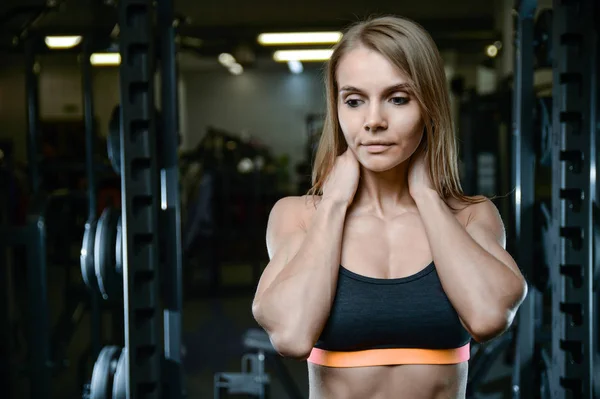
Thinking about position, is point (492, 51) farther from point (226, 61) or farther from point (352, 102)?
point (226, 61)

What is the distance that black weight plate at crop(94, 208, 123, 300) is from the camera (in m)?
2.03

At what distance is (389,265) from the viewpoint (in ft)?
3.35

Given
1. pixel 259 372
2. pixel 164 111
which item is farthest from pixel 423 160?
pixel 259 372

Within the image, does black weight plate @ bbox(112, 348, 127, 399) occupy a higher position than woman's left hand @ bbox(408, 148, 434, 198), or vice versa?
woman's left hand @ bbox(408, 148, 434, 198)

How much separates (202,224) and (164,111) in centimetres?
370

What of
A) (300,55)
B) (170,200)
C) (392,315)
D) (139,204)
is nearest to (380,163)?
(392,315)

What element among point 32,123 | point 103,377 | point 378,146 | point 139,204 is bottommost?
point 103,377

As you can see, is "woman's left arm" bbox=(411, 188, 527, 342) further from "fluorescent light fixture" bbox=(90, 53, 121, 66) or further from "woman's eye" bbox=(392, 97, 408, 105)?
"fluorescent light fixture" bbox=(90, 53, 121, 66)

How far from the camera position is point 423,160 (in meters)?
1.06

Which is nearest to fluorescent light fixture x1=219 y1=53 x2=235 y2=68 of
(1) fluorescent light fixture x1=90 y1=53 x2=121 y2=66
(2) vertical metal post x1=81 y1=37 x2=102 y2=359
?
(1) fluorescent light fixture x1=90 y1=53 x2=121 y2=66

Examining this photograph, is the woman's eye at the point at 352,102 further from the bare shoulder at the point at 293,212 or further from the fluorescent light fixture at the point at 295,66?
the fluorescent light fixture at the point at 295,66

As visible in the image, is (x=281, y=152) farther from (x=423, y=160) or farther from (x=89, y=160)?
(x=423, y=160)

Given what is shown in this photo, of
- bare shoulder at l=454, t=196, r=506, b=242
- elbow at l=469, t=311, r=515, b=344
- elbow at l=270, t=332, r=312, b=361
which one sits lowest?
elbow at l=270, t=332, r=312, b=361

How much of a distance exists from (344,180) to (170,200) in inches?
42.4
